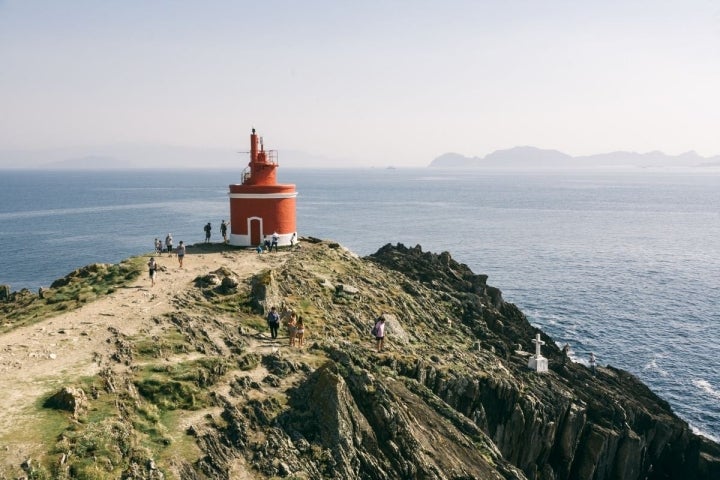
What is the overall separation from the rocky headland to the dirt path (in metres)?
0.07

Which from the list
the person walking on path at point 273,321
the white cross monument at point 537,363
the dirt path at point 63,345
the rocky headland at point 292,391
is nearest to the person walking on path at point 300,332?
the rocky headland at point 292,391

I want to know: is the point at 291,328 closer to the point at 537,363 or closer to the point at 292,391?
the point at 292,391

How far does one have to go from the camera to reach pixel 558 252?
287 feet

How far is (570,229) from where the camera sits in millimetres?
113250

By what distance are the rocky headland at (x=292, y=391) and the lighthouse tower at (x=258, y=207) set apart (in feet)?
11.7

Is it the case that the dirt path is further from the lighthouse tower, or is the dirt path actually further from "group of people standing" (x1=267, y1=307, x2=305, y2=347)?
Result: the lighthouse tower

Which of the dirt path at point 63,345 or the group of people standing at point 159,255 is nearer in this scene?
the dirt path at point 63,345

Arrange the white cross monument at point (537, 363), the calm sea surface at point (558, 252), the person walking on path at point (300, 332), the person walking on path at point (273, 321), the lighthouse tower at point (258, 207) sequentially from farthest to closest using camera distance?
1. the calm sea surface at point (558, 252)
2. the lighthouse tower at point (258, 207)
3. the white cross monument at point (537, 363)
4. the person walking on path at point (273, 321)
5. the person walking on path at point (300, 332)

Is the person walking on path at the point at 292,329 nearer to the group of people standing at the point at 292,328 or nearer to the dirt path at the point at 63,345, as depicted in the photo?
the group of people standing at the point at 292,328

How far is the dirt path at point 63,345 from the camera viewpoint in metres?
16.0

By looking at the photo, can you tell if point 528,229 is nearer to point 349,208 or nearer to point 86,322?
point 349,208

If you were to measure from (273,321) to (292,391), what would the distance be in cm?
432

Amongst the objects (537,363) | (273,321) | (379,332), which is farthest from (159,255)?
(537,363)

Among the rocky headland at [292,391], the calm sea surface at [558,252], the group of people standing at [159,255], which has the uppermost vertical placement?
the group of people standing at [159,255]
